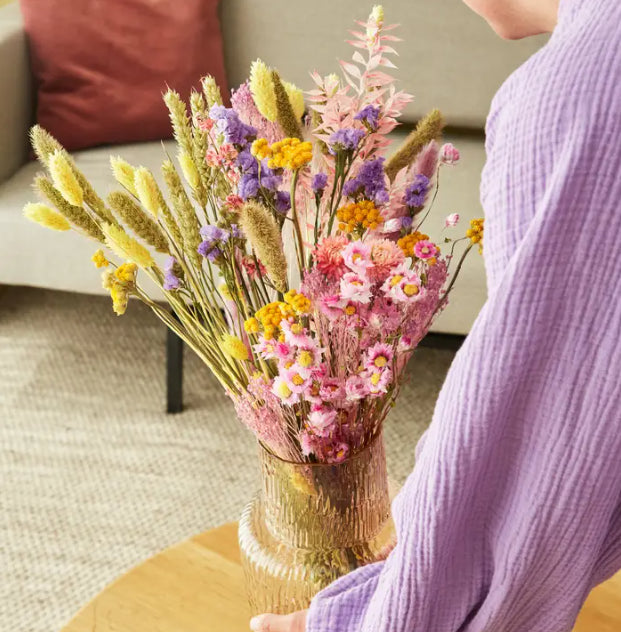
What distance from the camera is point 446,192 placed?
6.43 feet

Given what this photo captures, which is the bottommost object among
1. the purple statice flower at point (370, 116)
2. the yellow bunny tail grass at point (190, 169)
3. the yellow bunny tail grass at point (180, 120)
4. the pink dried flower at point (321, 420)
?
the pink dried flower at point (321, 420)

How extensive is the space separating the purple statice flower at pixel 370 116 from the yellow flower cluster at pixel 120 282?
225 millimetres

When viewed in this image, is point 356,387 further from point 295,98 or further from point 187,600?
point 187,600

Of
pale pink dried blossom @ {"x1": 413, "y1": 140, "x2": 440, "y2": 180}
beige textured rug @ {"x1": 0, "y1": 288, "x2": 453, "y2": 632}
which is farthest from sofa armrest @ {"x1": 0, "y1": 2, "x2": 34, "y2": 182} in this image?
pale pink dried blossom @ {"x1": 413, "y1": 140, "x2": 440, "y2": 180}

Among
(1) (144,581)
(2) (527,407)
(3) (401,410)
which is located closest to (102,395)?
(3) (401,410)

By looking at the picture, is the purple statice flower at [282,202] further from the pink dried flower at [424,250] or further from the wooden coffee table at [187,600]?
the wooden coffee table at [187,600]

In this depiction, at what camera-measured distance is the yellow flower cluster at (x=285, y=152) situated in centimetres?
68

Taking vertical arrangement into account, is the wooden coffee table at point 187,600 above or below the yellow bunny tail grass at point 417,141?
below

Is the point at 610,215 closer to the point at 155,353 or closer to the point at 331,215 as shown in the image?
the point at 331,215

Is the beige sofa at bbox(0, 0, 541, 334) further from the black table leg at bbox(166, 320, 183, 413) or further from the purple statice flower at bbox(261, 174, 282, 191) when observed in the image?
the purple statice flower at bbox(261, 174, 282, 191)

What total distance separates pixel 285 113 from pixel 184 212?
11 centimetres

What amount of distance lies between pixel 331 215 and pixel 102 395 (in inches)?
59.4

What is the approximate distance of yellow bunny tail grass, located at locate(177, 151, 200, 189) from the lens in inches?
29.3

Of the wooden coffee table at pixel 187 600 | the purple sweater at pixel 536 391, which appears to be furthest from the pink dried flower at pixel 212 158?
the wooden coffee table at pixel 187 600
